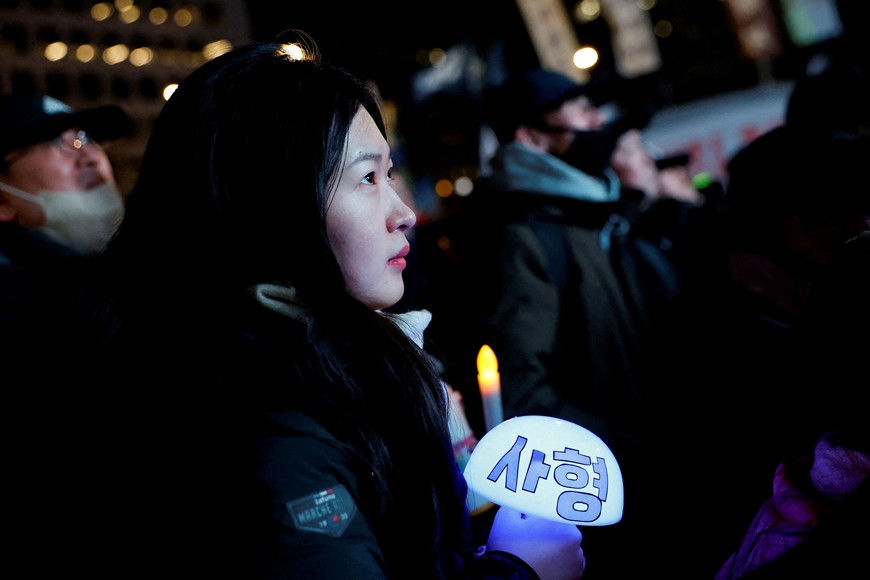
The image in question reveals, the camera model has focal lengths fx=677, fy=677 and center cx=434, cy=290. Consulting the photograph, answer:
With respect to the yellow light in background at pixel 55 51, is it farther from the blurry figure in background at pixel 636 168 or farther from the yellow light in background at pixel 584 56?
the blurry figure in background at pixel 636 168

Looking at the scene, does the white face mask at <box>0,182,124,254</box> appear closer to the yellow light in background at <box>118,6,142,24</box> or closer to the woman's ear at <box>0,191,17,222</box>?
the woman's ear at <box>0,191,17,222</box>

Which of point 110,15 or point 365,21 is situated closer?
point 365,21

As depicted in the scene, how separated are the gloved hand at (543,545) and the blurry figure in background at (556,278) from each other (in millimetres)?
980

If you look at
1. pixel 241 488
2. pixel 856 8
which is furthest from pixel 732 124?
pixel 241 488

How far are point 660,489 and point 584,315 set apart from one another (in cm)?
115

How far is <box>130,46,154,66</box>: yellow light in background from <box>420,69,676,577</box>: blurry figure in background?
40698 mm

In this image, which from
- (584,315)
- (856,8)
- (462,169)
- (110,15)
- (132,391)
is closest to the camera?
(132,391)

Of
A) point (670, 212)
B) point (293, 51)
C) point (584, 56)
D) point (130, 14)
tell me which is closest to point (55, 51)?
point (130, 14)

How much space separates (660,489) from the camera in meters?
2.24

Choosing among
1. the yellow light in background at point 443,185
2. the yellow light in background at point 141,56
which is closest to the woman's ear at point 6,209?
the yellow light in background at point 443,185

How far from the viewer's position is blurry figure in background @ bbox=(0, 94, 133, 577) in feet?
4.41

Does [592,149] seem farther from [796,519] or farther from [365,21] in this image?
[365,21]

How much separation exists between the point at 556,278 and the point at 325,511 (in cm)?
226

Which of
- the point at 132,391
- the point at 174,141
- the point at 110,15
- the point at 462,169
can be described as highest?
the point at 110,15
